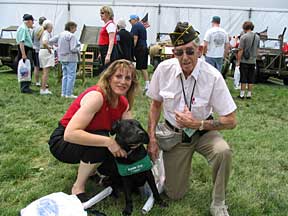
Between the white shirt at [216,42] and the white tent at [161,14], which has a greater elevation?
the white tent at [161,14]

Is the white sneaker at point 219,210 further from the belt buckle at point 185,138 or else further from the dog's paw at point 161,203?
the belt buckle at point 185,138

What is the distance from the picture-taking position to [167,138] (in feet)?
9.82

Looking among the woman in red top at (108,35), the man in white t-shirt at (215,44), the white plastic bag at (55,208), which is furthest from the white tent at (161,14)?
the white plastic bag at (55,208)

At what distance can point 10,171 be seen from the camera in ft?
11.3

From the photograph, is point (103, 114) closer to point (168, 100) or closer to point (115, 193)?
point (168, 100)

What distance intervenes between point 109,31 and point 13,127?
2.30 meters

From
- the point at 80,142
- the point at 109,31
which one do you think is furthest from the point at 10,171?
the point at 109,31

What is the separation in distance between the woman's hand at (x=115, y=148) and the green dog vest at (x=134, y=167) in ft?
0.39

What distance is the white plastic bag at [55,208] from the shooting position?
93.9 inches

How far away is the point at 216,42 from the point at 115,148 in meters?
5.83

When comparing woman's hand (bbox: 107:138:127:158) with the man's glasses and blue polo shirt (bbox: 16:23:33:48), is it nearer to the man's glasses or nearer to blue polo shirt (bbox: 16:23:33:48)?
the man's glasses

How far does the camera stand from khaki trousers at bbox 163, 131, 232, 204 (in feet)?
8.96

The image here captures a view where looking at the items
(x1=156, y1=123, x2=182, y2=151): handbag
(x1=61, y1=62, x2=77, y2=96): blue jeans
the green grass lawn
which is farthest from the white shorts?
(x1=156, y1=123, x2=182, y2=151): handbag

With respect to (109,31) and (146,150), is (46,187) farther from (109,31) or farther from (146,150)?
(109,31)
